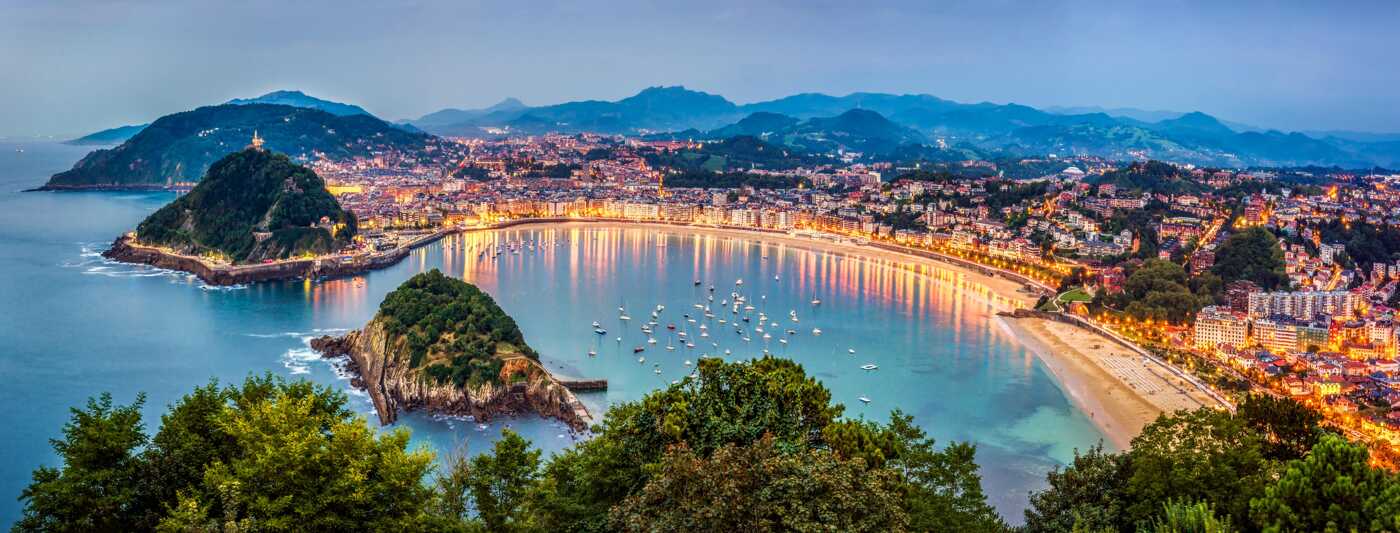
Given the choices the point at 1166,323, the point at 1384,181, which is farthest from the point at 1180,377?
the point at 1384,181

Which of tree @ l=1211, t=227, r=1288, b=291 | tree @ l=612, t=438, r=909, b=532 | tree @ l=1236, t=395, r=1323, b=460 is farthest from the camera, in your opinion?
tree @ l=1211, t=227, r=1288, b=291

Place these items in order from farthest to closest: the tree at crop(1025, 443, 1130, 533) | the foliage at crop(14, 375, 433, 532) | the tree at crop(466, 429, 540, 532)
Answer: the tree at crop(466, 429, 540, 532) < the tree at crop(1025, 443, 1130, 533) < the foliage at crop(14, 375, 433, 532)

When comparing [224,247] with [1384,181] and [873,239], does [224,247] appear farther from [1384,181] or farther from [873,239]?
[1384,181]

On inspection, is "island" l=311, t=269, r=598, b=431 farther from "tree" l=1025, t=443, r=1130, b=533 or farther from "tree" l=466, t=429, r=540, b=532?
"tree" l=1025, t=443, r=1130, b=533

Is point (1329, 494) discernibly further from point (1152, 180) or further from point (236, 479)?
point (1152, 180)

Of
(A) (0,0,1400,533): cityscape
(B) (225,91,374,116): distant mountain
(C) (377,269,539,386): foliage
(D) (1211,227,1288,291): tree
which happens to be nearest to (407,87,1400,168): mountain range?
(B) (225,91,374,116): distant mountain

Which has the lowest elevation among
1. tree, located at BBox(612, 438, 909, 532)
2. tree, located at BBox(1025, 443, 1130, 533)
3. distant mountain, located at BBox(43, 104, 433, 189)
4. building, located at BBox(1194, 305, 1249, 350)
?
building, located at BBox(1194, 305, 1249, 350)

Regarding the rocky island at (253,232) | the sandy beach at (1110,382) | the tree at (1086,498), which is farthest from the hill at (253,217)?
the tree at (1086,498)
